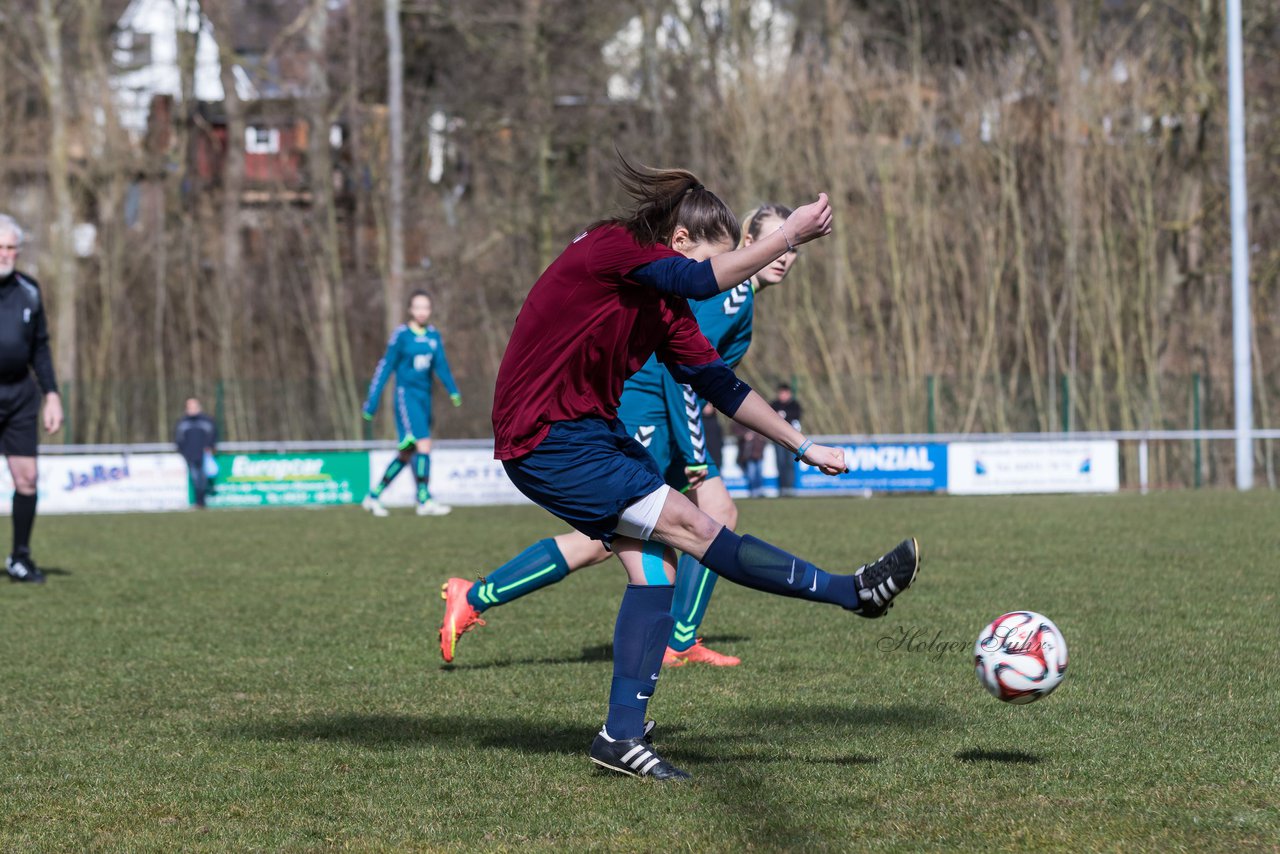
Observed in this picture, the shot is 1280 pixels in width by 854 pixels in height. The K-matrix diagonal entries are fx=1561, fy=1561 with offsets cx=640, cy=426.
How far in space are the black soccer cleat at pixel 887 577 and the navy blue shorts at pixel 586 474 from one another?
641mm

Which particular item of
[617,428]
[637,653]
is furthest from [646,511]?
[637,653]

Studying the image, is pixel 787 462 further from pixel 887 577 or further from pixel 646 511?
pixel 887 577

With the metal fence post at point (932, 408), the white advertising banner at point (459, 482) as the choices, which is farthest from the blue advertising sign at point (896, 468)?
the white advertising banner at point (459, 482)

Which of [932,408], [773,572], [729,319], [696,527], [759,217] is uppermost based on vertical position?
[759,217]

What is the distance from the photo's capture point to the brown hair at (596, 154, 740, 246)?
4309mm

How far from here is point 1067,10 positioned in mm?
28031

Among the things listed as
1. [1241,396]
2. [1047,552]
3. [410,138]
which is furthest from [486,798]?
[410,138]

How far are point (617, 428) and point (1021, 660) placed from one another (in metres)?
1.35

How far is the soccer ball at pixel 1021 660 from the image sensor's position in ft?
14.9

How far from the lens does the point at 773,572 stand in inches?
171

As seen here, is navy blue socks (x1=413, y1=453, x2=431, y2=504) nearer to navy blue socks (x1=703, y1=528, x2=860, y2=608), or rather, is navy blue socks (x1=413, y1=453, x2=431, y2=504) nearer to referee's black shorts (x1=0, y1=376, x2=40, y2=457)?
referee's black shorts (x1=0, y1=376, x2=40, y2=457)

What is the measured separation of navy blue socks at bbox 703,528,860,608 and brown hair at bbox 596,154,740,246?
859mm

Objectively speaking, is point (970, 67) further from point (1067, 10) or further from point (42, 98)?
point (42, 98)

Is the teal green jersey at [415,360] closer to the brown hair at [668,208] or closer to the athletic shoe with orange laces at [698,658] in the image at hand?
the athletic shoe with orange laces at [698,658]
